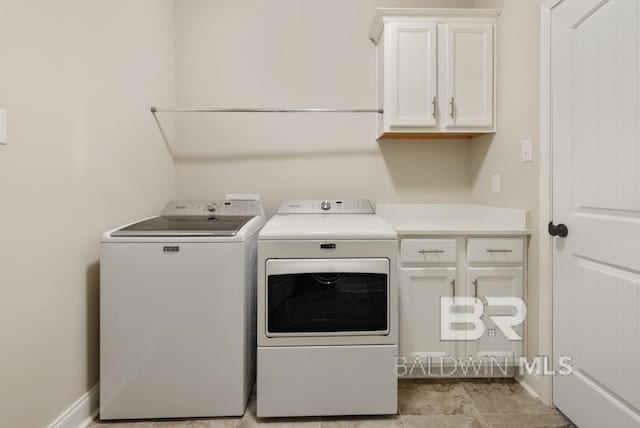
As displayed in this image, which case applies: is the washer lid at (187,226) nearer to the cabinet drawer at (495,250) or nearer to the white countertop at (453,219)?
the white countertop at (453,219)

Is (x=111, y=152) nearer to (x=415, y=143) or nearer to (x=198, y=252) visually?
(x=198, y=252)

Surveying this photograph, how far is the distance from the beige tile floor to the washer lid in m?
0.87

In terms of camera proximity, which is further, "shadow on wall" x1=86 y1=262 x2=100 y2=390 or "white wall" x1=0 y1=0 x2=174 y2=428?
"shadow on wall" x1=86 y1=262 x2=100 y2=390

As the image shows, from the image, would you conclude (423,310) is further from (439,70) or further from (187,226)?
(439,70)

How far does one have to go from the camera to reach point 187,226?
1.82 meters

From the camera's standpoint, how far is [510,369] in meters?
2.05

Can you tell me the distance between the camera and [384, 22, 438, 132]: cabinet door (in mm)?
2205

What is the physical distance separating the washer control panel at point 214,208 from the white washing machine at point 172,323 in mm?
567

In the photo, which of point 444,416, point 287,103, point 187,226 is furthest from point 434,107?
point 444,416

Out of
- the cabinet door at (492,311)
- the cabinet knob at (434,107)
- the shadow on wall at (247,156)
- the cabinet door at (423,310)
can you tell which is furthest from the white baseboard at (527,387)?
the shadow on wall at (247,156)

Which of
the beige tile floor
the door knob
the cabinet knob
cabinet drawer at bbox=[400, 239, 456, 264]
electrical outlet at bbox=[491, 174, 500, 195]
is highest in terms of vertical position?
the cabinet knob

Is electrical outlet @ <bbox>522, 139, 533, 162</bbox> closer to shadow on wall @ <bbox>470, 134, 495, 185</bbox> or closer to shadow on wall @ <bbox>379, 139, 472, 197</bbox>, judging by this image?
shadow on wall @ <bbox>470, 134, 495, 185</bbox>

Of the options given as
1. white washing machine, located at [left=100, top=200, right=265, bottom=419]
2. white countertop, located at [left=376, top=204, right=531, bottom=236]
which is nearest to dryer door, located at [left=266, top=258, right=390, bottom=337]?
white washing machine, located at [left=100, top=200, right=265, bottom=419]

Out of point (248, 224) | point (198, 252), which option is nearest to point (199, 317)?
point (198, 252)
